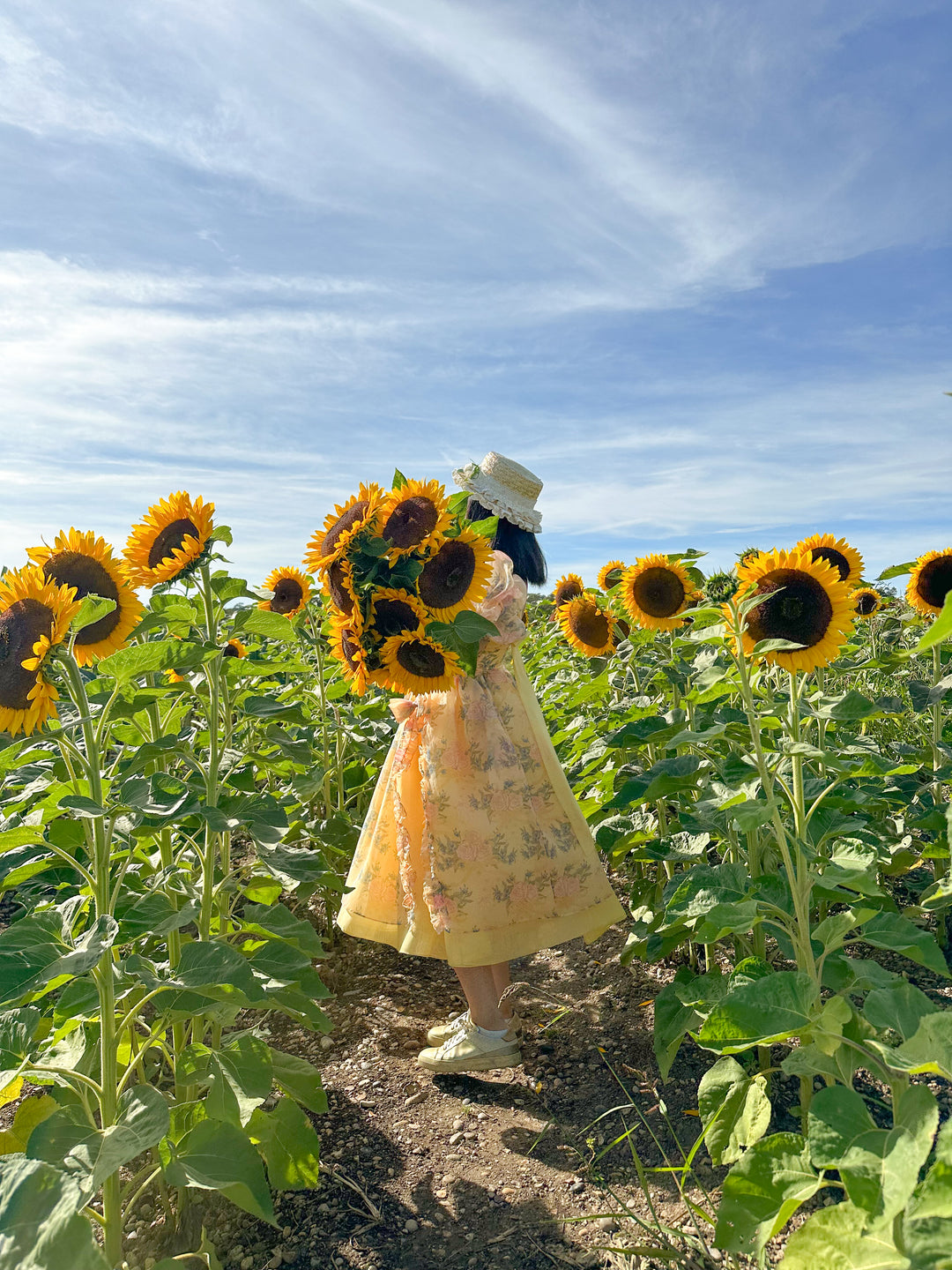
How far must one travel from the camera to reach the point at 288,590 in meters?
4.42

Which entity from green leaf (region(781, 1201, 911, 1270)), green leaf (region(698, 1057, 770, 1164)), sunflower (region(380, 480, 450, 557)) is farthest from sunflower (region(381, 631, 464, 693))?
green leaf (region(781, 1201, 911, 1270))

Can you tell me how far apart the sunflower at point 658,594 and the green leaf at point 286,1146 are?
7.28 ft

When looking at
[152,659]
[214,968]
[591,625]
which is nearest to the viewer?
[214,968]

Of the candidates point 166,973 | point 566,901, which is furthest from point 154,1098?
point 566,901

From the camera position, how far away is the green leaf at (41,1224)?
1.36 metres

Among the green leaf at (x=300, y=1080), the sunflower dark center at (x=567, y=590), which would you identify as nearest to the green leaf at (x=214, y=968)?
the green leaf at (x=300, y=1080)

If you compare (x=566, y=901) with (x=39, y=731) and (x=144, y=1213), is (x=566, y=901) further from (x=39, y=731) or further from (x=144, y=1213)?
(x=39, y=731)

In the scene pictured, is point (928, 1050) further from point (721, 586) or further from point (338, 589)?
point (721, 586)

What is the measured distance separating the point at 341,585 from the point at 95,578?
0.63 m

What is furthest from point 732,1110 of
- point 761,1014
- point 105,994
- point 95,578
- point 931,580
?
point 931,580

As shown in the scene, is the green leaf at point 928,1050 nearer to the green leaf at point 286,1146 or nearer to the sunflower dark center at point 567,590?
the green leaf at point 286,1146

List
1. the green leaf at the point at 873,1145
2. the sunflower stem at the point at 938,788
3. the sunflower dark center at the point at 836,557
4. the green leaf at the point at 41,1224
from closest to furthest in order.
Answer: the green leaf at the point at 873,1145 < the green leaf at the point at 41,1224 < the sunflower dark center at the point at 836,557 < the sunflower stem at the point at 938,788

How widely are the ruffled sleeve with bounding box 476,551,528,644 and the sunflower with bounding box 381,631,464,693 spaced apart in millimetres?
470

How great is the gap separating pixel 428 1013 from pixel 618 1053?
2.70ft
